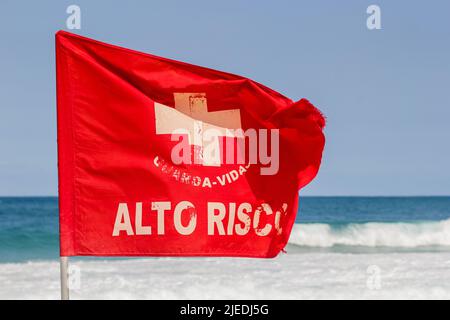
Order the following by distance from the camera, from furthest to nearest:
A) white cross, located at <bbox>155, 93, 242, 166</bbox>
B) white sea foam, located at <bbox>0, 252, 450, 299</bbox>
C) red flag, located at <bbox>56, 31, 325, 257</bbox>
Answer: white sea foam, located at <bbox>0, 252, 450, 299</bbox>
white cross, located at <bbox>155, 93, 242, 166</bbox>
red flag, located at <bbox>56, 31, 325, 257</bbox>

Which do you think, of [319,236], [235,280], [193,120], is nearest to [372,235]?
[319,236]

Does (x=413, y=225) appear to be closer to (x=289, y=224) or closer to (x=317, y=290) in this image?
(x=317, y=290)

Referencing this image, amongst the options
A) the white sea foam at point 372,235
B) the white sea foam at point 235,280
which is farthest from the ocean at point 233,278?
the white sea foam at point 372,235

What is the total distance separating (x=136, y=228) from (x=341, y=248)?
24185 millimetres

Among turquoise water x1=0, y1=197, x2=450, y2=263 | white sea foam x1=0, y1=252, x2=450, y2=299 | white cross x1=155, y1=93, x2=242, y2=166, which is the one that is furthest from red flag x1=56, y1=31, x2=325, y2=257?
turquoise water x1=0, y1=197, x2=450, y2=263

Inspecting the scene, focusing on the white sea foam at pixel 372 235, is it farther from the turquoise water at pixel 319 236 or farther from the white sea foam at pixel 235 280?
the white sea foam at pixel 235 280

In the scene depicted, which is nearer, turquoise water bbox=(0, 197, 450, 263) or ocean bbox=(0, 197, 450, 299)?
ocean bbox=(0, 197, 450, 299)

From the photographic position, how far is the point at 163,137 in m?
5.57

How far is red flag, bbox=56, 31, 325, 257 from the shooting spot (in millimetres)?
5402

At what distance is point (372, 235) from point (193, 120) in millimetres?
27307

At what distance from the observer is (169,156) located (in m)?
5.57

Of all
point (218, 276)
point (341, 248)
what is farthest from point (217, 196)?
point (341, 248)

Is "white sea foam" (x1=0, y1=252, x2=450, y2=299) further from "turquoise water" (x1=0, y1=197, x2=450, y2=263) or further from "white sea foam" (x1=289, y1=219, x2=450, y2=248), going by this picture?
"white sea foam" (x1=289, y1=219, x2=450, y2=248)

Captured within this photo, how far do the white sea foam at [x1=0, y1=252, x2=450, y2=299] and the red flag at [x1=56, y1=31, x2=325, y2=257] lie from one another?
525 cm
